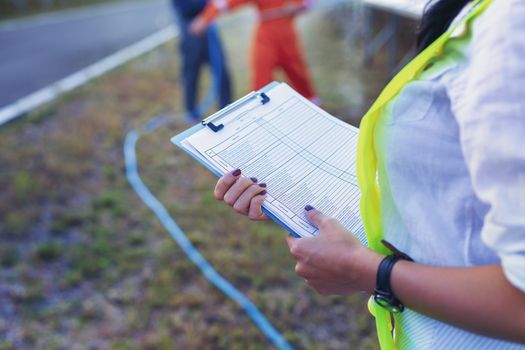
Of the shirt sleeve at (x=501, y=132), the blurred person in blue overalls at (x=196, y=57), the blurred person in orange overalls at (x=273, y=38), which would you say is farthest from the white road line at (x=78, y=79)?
the shirt sleeve at (x=501, y=132)

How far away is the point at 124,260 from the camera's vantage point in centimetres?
229

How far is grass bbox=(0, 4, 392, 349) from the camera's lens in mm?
1880

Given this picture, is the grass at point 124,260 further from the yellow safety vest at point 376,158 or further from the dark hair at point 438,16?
the dark hair at point 438,16

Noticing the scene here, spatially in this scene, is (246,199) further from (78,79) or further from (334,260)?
(78,79)

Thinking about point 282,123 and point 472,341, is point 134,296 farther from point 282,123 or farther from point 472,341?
point 472,341

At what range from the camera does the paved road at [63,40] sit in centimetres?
542

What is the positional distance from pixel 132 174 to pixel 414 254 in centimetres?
266

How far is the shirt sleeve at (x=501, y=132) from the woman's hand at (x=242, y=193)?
355 millimetres

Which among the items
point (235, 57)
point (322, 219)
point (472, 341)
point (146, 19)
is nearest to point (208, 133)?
point (322, 219)

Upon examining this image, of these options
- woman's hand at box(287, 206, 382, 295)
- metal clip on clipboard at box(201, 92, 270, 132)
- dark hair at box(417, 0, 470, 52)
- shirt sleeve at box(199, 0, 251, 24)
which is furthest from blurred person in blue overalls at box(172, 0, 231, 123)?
woman's hand at box(287, 206, 382, 295)

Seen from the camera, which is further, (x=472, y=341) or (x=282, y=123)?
(x=282, y=123)

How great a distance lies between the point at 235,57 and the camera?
5.84m

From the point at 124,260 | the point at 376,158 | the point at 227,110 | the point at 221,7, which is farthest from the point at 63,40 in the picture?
the point at 376,158

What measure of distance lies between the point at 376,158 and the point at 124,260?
6.15 feet
